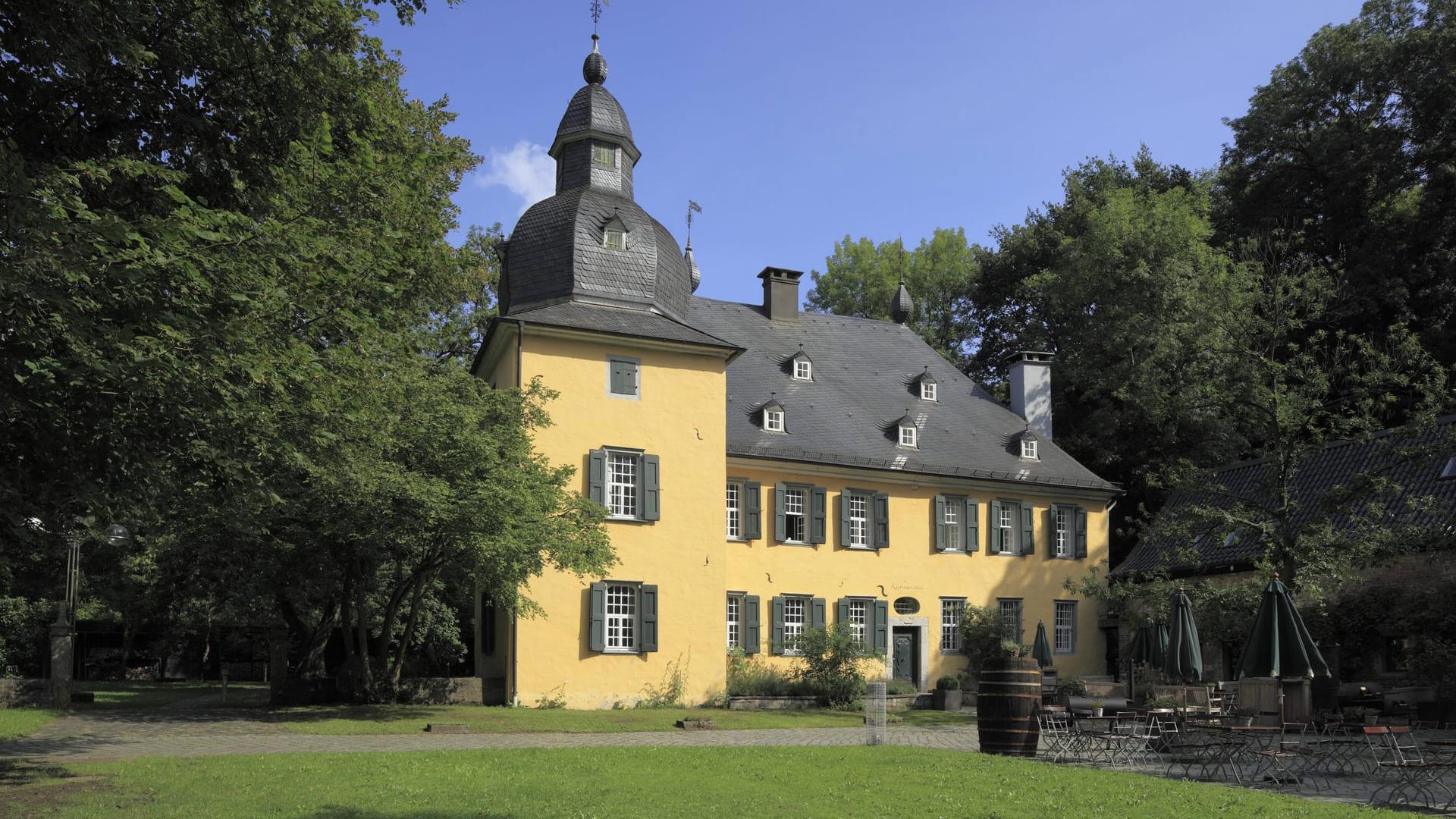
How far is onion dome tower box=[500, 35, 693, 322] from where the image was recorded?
25609 mm

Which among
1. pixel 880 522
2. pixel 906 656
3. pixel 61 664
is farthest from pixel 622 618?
pixel 61 664

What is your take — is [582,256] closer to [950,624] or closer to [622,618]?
[622,618]

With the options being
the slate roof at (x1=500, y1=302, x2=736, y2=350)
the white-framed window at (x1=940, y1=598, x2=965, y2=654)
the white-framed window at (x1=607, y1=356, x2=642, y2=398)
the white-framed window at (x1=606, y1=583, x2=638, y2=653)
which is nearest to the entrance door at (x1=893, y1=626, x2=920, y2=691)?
the white-framed window at (x1=940, y1=598, x2=965, y2=654)

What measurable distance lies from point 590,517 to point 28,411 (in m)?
13.0

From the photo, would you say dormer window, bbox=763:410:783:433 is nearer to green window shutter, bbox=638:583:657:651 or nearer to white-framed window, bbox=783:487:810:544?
white-framed window, bbox=783:487:810:544

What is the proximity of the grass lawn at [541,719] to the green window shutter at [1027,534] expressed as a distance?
24.9 ft

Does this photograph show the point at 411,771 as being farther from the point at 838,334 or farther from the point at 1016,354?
the point at 1016,354

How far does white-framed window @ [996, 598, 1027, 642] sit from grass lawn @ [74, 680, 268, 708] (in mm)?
17079

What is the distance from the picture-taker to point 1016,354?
34438mm

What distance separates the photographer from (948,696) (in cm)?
2528

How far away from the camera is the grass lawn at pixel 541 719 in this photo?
18312 mm

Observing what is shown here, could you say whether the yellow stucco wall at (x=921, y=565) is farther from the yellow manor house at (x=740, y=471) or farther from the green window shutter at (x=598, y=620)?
the green window shutter at (x=598, y=620)

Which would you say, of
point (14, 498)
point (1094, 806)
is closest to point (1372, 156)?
point (1094, 806)

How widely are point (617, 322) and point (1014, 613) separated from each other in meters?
12.9
